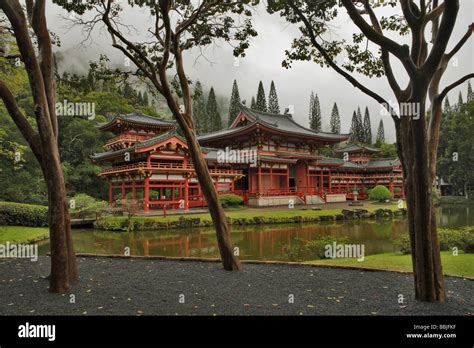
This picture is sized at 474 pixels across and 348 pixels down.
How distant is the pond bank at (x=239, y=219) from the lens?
19000 millimetres

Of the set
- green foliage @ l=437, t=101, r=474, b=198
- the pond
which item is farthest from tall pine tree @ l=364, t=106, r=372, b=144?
the pond

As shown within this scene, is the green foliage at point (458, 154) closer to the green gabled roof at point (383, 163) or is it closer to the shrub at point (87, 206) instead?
the green gabled roof at point (383, 163)

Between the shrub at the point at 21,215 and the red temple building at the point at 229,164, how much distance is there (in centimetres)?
659

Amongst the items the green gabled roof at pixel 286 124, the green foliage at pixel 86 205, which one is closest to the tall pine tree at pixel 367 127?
the green gabled roof at pixel 286 124

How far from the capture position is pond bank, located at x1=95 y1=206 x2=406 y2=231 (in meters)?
19.0

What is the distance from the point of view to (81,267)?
326 inches

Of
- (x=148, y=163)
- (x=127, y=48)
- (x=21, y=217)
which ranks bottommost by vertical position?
(x=21, y=217)

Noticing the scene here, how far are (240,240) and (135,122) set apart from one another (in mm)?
19697

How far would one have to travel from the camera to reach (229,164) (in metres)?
31.0

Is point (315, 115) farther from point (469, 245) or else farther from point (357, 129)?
point (469, 245)

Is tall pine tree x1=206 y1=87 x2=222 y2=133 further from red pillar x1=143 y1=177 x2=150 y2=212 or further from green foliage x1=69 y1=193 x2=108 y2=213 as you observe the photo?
green foliage x1=69 y1=193 x2=108 y2=213

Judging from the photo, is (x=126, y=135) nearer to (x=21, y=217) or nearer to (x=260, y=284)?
(x=21, y=217)

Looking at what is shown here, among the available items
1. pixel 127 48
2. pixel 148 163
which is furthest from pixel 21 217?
pixel 127 48
